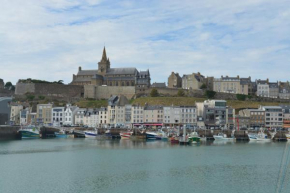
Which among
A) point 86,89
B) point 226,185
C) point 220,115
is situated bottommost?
point 226,185

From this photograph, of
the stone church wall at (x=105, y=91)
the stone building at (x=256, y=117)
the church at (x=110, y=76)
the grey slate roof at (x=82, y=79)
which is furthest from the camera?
the grey slate roof at (x=82, y=79)

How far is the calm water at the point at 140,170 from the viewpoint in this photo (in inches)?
1054

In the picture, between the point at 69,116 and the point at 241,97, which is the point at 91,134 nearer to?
the point at 69,116

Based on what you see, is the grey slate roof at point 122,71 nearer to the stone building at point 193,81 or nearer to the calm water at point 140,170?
the stone building at point 193,81

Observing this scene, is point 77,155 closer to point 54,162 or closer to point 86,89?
point 54,162

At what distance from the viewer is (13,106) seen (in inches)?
3381

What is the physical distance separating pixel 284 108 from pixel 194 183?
50.6 m

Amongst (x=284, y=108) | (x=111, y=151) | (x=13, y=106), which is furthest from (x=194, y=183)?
(x=13, y=106)

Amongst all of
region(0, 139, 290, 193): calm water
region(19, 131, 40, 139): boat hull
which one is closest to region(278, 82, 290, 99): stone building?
region(0, 139, 290, 193): calm water

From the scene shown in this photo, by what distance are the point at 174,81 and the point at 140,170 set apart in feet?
229

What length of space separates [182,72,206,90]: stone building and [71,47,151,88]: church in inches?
328

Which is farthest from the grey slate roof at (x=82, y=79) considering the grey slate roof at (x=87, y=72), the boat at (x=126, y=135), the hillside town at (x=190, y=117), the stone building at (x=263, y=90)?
the boat at (x=126, y=135)

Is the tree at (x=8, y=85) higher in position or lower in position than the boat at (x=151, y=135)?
higher

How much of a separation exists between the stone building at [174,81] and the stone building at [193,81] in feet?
6.83
